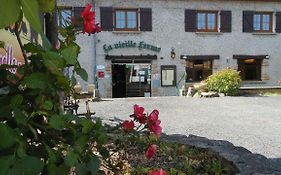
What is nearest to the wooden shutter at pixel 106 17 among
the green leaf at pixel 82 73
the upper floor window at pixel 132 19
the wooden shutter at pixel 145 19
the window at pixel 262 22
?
the upper floor window at pixel 132 19

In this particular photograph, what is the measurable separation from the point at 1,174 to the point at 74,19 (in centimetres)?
84

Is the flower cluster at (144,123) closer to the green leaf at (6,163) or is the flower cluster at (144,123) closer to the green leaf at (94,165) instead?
the green leaf at (94,165)

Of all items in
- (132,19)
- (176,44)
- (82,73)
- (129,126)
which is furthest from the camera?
(176,44)

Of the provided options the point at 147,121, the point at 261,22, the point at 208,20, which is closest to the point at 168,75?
the point at 208,20

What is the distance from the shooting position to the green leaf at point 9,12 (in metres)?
0.63

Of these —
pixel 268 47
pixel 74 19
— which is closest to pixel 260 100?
pixel 268 47

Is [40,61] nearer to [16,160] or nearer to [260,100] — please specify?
[16,160]

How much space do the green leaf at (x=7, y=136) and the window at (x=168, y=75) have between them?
60.9 feet

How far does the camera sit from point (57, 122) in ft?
3.07

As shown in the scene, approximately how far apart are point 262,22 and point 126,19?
26.0 ft

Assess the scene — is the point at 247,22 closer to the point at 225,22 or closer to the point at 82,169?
the point at 225,22

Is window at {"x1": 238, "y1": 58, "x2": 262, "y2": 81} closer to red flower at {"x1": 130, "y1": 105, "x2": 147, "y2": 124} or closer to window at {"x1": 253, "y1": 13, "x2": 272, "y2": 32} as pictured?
window at {"x1": 253, "y1": 13, "x2": 272, "y2": 32}

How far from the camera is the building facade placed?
62.1ft

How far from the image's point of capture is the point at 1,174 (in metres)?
0.75
